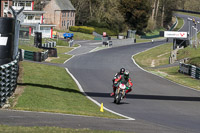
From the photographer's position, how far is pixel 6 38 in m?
18.2

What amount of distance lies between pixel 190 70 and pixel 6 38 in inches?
961

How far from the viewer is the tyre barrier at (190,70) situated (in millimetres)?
36609

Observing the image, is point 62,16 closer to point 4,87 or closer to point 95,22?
point 95,22

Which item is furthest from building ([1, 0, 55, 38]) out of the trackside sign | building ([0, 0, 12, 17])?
the trackside sign

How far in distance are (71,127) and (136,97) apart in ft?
41.2

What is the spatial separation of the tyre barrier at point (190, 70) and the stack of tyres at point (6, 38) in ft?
73.5

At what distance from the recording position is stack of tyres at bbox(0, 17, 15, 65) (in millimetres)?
17934

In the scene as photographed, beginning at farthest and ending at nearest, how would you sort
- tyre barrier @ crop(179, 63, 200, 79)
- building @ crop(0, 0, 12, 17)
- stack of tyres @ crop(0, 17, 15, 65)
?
building @ crop(0, 0, 12, 17) → tyre barrier @ crop(179, 63, 200, 79) → stack of tyres @ crop(0, 17, 15, 65)

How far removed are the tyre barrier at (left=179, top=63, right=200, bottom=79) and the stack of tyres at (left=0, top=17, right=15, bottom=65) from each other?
2240 cm

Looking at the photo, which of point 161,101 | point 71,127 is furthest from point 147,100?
point 71,127

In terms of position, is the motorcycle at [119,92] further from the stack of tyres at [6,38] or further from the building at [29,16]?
the building at [29,16]

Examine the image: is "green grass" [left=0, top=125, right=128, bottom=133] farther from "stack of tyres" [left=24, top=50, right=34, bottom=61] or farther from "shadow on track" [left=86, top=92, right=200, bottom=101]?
"stack of tyres" [left=24, top=50, right=34, bottom=61]

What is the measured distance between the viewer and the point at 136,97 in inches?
918

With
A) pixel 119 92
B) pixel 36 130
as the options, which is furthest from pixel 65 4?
pixel 36 130
